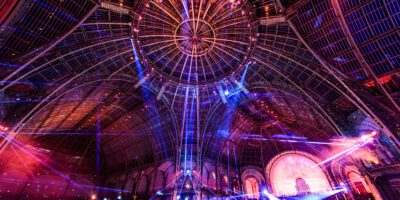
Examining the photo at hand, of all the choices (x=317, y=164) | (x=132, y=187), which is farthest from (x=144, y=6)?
(x=317, y=164)

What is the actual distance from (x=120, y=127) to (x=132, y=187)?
11468 millimetres

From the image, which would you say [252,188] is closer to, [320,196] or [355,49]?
[320,196]

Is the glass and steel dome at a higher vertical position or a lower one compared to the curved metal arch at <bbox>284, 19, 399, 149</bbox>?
higher

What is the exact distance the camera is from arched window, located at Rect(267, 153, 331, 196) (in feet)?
107

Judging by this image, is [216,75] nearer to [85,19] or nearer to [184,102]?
[184,102]

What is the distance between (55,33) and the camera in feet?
59.2

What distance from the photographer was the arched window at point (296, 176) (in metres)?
32.7

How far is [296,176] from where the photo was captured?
1368 inches

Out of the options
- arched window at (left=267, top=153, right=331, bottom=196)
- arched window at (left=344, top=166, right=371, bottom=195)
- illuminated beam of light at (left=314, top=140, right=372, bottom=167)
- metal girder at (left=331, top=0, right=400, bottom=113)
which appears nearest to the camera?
metal girder at (left=331, top=0, right=400, bottom=113)

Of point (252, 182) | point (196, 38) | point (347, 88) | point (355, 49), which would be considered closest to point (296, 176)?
point (252, 182)

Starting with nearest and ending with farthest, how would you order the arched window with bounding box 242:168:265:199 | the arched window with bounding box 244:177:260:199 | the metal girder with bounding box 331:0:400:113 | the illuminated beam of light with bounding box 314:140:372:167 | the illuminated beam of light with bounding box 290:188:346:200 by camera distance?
the metal girder with bounding box 331:0:400:113 → the illuminated beam of light with bounding box 314:140:372:167 → the illuminated beam of light with bounding box 290:188:346:200 → the arched window with bounding box 244:177:260:199 → the arched window with bounding box 242:168:265:199

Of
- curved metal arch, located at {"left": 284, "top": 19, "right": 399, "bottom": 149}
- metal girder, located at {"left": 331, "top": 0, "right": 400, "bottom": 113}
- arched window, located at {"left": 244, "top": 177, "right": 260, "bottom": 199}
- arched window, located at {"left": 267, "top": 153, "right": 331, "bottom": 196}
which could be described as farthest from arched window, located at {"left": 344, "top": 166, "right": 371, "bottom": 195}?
metal girder, located at {"left": 331, "top": 0, "right": 400, "bottom": 113}

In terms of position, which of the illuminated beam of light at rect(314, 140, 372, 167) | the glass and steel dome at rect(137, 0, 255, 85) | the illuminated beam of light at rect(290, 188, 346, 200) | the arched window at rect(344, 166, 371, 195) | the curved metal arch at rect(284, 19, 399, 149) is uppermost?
the glass and steel dome at rect(137, 0, 255, 85)

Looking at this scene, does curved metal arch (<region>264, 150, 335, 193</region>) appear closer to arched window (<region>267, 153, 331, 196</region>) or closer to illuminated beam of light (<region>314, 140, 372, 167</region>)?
arched window (<region>267, 153, 331, 196</region>)
